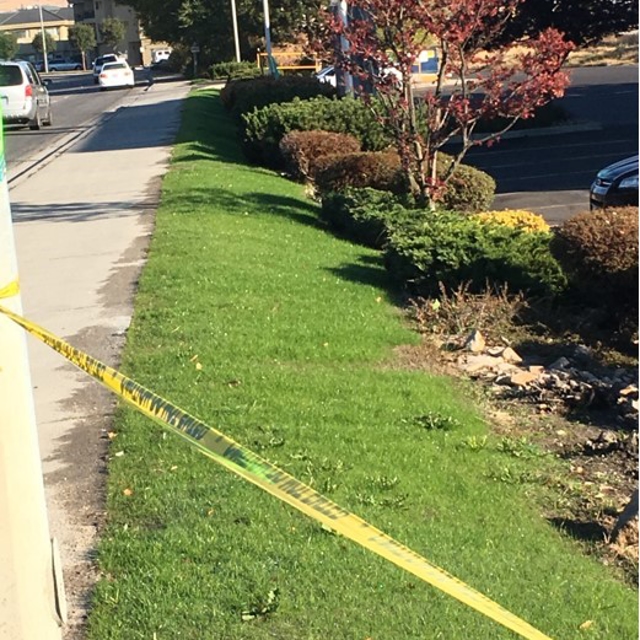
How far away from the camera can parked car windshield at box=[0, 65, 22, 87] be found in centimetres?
2951

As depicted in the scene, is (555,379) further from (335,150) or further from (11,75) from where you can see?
(11,75)

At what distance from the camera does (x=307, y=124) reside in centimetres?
2070

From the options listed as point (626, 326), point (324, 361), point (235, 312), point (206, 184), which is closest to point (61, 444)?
point (324, 361)

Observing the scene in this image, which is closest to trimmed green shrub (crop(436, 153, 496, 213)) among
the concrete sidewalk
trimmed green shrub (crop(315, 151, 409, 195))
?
trimmed green shrub (crop(315, 151, 409, 195))

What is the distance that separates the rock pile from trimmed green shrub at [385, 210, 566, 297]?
136cm

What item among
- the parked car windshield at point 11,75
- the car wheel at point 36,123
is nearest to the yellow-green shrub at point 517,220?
the parked car windshield at point 11,75

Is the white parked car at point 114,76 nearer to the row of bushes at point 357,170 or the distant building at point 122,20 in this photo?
the row of bushes at point 357,170

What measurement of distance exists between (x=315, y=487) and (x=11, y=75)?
2670 centimetres

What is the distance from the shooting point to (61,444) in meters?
6.25

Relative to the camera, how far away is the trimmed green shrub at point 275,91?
2558 centimetres

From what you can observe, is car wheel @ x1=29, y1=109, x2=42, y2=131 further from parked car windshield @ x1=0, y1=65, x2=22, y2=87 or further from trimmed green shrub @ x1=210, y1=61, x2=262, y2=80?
trimmed green shrub @ x1=210, y1=61, x2=262, y2=80

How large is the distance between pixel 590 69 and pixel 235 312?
4960cm

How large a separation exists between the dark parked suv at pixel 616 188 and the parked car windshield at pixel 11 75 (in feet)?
61.3

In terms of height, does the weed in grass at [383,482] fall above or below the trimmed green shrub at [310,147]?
below
